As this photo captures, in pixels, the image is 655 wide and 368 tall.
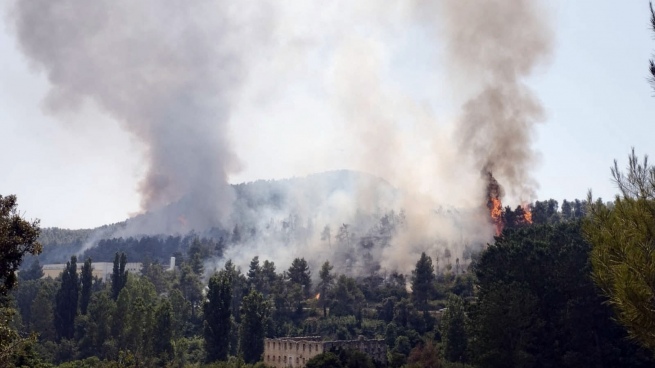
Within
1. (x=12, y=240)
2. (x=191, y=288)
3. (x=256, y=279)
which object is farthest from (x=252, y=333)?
(x=12, y=240)

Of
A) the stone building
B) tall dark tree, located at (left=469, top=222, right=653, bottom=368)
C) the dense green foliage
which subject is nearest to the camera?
the dense green foliage

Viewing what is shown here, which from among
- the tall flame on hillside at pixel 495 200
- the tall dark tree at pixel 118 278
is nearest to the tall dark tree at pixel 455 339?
the tall flame on hillside at pixel 495 200

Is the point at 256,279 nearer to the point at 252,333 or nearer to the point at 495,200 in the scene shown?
the point at 252,333

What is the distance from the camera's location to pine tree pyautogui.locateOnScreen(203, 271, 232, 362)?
9181 centimetres

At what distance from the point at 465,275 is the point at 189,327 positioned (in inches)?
2166

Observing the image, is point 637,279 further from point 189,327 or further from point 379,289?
point 379,289

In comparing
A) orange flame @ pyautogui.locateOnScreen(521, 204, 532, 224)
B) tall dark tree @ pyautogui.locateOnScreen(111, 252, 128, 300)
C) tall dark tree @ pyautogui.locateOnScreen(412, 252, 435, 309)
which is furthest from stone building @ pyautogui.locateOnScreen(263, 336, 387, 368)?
orange flame @ pyautogui.locateOnScreen(521, 204, 532, 224)

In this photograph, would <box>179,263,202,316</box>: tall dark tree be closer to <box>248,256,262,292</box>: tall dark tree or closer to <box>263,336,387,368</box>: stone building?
<box>248,256,262,292</box>: tall dark tree

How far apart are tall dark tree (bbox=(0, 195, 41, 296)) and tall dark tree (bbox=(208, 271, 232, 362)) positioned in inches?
2520

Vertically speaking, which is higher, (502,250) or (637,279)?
(502,250)

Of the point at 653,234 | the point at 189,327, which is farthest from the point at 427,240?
the point at 653,234

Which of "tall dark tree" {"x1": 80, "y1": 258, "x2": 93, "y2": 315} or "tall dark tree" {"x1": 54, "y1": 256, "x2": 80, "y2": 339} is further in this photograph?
"tall dark tree" {"x1": 80, "y1": 258, "x2": 93, "y2": 315}

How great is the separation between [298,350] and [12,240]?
2764 inches

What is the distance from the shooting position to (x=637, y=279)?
2662 cm
